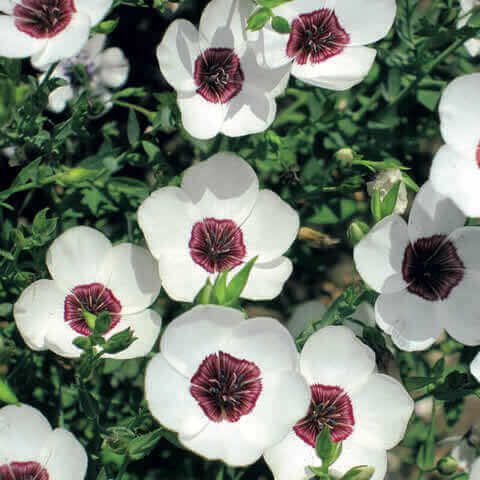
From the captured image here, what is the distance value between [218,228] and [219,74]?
0.41 metres

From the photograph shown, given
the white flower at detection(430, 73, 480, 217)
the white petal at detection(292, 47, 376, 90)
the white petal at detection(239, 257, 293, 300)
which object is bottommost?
the white petal at detection(239, 257, 293, 300)

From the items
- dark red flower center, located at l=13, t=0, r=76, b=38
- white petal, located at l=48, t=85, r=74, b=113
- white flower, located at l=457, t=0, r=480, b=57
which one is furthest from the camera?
white petal, located at l=48, t=85, r=74, b=113

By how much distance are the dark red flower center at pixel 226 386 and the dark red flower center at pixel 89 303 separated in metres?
0.29

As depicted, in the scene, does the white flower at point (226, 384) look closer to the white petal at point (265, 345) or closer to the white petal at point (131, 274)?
the white petal at point (265, 345)

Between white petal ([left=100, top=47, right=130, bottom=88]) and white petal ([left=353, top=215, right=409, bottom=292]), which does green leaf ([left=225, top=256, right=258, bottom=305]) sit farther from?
white petal ([left=100, top=47, right=130, bottom=88])

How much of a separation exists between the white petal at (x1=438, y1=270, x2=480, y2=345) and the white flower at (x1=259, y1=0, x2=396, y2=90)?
0.60 meters

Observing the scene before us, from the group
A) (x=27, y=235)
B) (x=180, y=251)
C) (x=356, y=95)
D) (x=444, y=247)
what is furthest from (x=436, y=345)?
(x=27, y=235)

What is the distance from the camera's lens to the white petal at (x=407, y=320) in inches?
52.9

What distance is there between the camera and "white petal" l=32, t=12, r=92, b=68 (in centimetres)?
129

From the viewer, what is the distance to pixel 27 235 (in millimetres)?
1592

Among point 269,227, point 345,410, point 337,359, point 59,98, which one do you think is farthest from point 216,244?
point 59,98

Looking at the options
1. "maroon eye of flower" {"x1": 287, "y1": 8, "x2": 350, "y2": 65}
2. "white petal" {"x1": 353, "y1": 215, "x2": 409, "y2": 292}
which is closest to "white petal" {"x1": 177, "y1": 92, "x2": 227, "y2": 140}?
"maroon eye of flower" {"x1": 287, "y1": 8, "x2": 350, "y2": 65}

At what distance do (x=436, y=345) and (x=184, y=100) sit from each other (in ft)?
4.05

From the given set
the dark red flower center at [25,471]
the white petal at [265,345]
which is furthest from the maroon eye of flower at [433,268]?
the dark red flower center at [25,471]
